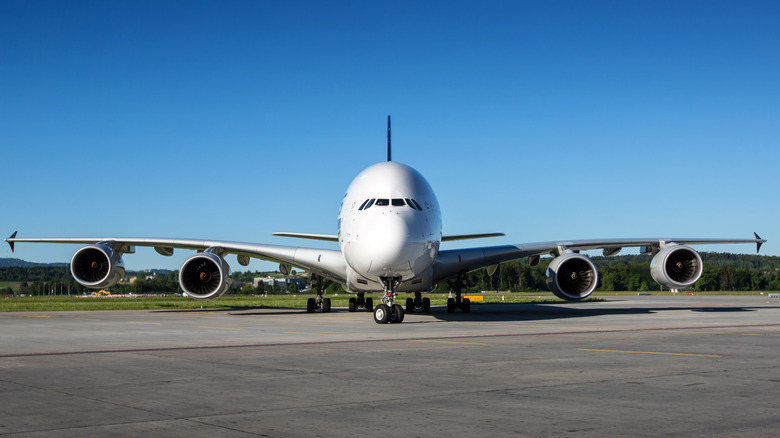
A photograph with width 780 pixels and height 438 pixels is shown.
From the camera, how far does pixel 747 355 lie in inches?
427

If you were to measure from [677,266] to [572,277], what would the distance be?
4702 millimetres

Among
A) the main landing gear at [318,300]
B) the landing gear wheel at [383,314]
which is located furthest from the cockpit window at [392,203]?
the main landing gear at [318,300]

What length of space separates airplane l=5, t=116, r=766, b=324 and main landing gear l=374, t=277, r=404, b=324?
0.03 meters

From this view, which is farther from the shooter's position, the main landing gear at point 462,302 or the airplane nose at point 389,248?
the main landing gear at point 462,302

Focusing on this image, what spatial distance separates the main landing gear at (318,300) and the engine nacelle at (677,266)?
12.1 meters

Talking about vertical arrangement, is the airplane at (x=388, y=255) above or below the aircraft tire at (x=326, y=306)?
above

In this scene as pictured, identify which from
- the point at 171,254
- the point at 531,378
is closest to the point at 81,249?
the point at 171,254

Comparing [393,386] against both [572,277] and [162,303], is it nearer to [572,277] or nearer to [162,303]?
[572,277]

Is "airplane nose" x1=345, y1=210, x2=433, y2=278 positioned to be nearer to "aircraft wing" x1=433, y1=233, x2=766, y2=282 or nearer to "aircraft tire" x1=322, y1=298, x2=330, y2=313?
"aircraft wing" x1=433, y1=233, x2=766, y2=282

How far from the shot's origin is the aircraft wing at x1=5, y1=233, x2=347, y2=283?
24.5 metres

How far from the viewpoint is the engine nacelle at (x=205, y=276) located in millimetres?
24172

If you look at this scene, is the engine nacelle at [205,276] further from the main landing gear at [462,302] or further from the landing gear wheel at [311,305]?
the main landing gear at [462,302]

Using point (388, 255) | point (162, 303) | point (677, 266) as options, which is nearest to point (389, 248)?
point (388, 255)

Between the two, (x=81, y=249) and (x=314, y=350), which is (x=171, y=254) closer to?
(x=81, y=249)
